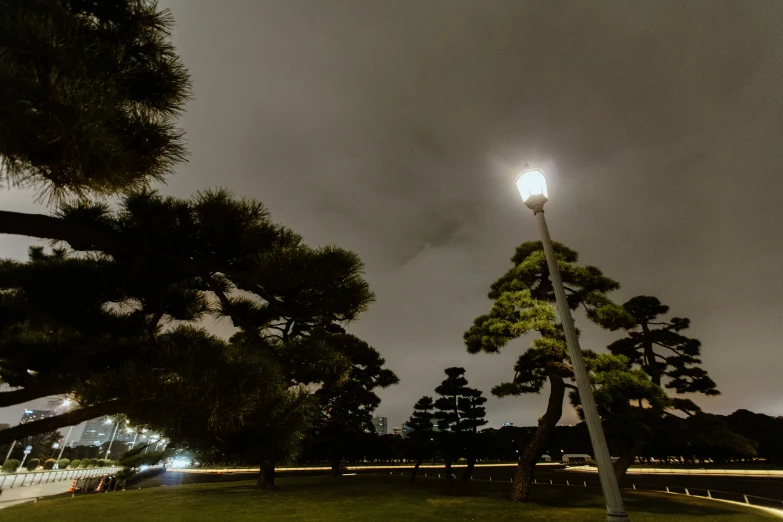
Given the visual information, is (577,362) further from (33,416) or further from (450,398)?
(33,416)

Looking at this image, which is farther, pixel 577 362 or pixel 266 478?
pixel 266 478

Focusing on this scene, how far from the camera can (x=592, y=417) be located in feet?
10.9

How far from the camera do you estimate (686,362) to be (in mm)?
17062

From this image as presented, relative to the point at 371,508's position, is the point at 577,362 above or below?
above

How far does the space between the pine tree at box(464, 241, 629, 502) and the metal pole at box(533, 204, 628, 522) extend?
7.16 meters

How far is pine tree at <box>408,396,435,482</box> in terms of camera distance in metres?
21.4

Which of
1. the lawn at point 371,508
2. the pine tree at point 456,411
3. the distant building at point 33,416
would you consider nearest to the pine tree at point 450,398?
the pine tree at point 456,411

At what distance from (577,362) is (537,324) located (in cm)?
771

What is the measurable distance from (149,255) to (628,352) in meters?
21.0

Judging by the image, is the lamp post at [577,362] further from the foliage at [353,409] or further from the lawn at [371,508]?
the foliage at [353,409]

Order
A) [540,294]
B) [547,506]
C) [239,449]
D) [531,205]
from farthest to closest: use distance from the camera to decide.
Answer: [540,294]
[547,506]
[531,205]
[239,449]

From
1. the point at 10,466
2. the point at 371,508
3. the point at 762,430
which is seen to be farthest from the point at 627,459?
the point at 10,466

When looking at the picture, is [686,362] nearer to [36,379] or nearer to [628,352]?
[628,352]

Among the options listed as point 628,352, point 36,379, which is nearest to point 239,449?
point 36,379
